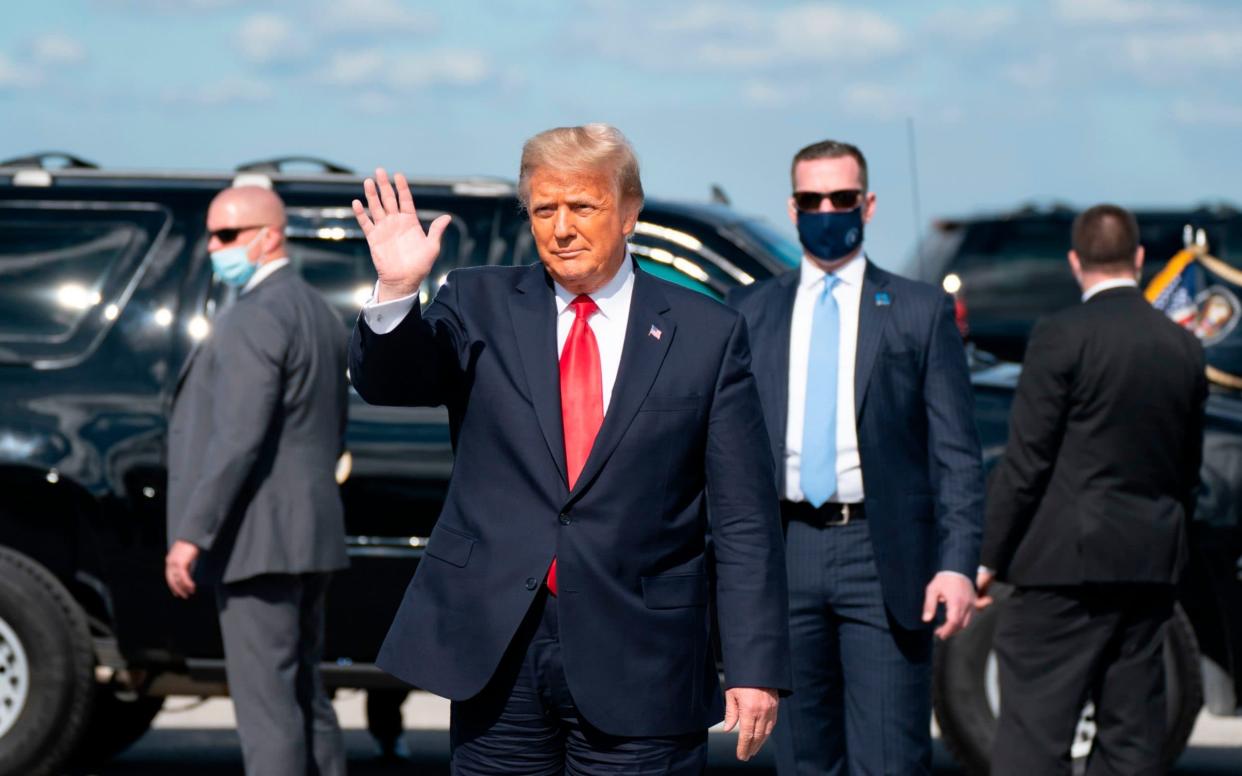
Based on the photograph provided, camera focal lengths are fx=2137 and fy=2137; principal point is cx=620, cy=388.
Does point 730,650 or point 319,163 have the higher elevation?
point 319,163

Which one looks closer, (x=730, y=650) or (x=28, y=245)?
(x=730, y=650)

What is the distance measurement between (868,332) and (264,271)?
6.84 ft

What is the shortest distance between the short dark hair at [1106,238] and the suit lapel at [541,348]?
2.54 metres

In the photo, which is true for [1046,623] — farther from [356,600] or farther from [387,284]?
[387,284]

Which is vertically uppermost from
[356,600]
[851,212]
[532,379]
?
[851,212]

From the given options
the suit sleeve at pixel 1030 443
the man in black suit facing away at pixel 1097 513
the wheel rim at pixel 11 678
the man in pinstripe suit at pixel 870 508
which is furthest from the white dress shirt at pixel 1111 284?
the wheel rim at pixel 11 678

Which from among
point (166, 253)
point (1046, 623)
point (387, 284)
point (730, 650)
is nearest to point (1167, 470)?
point (1046, 623)

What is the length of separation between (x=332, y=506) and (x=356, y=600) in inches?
34.5

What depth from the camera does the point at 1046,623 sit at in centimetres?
618

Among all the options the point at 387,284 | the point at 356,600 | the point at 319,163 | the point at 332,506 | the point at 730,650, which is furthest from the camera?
the point at 319,163

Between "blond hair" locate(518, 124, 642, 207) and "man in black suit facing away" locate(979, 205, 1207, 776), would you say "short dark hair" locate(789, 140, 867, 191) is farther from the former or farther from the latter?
"blond hair" locate(518, 124, 642, 207)

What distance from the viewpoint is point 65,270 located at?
300 inches

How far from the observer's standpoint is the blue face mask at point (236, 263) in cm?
675

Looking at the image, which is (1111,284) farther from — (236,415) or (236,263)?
(236,263)
